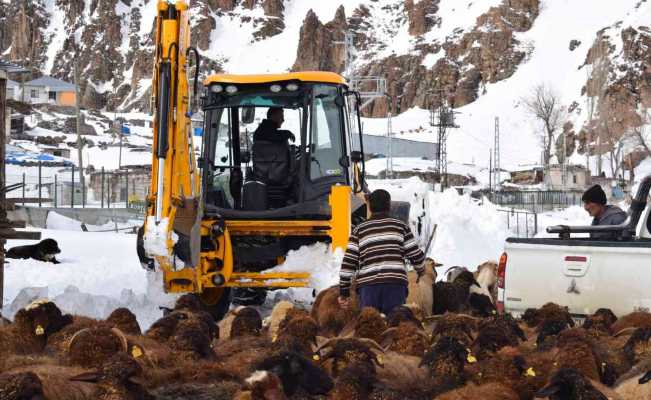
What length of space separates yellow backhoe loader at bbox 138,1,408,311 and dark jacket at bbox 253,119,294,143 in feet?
0.05

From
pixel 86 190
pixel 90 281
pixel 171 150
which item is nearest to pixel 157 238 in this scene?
pixel 171 150

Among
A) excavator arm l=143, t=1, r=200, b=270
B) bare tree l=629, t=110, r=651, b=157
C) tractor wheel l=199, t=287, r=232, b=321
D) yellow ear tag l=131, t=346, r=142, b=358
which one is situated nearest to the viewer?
yellow ear tag l=131, t=346, r=142, b=358

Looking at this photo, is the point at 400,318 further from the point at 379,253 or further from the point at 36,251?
the point at 36,251

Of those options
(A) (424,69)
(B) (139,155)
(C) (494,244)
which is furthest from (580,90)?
(C) (494,244)

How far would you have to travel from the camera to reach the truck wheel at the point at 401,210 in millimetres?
14622

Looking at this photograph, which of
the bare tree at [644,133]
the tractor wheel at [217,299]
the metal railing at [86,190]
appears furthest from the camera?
the bare tree at [644,133]

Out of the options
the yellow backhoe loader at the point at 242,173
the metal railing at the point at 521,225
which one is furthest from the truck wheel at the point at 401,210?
the metal railing at the point at 521,225

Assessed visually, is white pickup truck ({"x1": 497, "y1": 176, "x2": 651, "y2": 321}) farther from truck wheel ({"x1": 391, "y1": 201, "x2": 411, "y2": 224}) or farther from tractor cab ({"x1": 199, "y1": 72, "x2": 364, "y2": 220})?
truck wheel ({"x1": 391, "y1": 201, "x2": 411, "y2": 224})

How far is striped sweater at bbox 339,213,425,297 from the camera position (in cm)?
966

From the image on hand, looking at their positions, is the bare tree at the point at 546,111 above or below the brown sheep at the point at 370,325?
above

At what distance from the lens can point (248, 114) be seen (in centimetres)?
1279

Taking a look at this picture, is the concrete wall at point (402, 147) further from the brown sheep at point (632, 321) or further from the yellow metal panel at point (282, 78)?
the brown sheep at point (632, 321)

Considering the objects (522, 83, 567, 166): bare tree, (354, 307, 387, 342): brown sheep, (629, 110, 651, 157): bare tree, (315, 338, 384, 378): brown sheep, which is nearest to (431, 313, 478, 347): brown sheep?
(354, 307, 387, 342): brown sheep

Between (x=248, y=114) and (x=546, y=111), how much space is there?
92.4m
